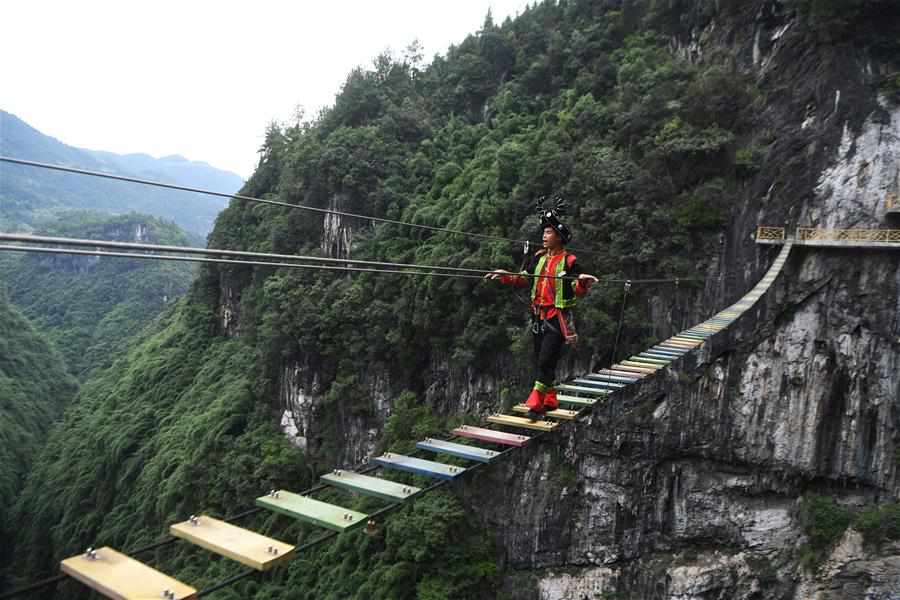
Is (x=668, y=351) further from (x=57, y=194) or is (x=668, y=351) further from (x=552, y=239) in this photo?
(x=57, y=194)

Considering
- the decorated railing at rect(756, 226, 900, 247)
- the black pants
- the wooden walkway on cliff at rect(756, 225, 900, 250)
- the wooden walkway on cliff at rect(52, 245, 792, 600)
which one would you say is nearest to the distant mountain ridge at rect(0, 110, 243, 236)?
the decorated railing at rect(756, 226, 900, 247)

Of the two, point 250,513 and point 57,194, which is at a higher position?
point 57,194

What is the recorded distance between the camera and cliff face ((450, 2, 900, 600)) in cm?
1053

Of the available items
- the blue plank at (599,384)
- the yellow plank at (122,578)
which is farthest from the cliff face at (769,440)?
the yellow plank at (122,578)

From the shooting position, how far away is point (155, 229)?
60.1 metres

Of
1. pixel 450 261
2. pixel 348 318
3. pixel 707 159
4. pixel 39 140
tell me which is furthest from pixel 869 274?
pixel 39 140

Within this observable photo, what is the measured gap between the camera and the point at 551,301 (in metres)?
5.22

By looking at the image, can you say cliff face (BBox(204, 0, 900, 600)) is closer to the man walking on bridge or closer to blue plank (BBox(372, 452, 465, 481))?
the man walking on bridge

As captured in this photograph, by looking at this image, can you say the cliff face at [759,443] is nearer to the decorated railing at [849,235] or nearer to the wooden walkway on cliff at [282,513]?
the decorated railing at [849,235]

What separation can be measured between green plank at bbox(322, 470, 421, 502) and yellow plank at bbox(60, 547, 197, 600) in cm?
133

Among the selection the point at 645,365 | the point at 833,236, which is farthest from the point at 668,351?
the point at 833,236

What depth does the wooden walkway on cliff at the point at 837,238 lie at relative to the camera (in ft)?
33.8

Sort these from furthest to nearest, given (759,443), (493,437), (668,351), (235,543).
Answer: (759,443), (668,351), (493,437), (235,543)

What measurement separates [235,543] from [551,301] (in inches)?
139
